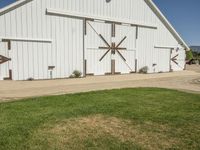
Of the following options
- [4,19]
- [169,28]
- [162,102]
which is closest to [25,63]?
[4,19]

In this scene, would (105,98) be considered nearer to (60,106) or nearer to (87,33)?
(60,106)

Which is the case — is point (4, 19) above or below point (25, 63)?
above

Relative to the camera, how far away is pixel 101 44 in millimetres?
19078

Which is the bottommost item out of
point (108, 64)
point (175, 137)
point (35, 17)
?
point (175, 137)

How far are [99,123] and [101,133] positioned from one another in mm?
752

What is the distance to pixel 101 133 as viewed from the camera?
5.81 m

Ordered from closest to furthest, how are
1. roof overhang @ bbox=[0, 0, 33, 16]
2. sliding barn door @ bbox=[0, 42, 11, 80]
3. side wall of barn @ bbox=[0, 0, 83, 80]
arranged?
roof overhang @ bbox=[0, 0, 33, 16] → sliding barn door @ bbox=[0, 42, 11, 80] → side wall of barn @ bbox=[0, 0, 83, 80]

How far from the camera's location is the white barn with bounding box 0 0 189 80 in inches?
594

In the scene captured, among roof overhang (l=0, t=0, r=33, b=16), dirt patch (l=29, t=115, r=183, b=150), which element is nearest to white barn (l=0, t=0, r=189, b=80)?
roof overhang (l=0, t=0, r=33, b=16)

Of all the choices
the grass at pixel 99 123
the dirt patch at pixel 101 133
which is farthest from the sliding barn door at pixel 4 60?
the dirt patch at pixel 101 133

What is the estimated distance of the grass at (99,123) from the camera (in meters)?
5.25

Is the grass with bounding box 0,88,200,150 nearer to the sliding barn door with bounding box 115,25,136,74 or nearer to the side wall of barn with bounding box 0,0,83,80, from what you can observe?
the side wall of barn with bounding box 0,0,83,80

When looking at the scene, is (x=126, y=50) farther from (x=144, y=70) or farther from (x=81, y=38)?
(x=81, y=38)

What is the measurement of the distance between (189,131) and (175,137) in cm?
60
